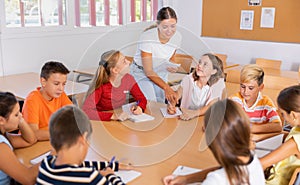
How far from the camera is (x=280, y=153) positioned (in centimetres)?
151

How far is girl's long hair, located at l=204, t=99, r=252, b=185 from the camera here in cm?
114

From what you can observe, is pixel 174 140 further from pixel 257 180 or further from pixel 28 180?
pixel 28 180

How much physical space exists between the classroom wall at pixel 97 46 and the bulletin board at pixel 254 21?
100 millimetres

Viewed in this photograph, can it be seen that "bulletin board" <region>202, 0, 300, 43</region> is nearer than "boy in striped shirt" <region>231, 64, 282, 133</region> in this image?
No

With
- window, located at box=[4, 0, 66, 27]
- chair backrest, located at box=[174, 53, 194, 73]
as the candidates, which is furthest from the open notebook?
window, located at box=[4, 0, 66, 27]

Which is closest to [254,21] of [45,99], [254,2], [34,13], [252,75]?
[254,2]

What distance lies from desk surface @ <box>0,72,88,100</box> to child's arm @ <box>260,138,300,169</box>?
1.90 m

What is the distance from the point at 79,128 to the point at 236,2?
4416 mm

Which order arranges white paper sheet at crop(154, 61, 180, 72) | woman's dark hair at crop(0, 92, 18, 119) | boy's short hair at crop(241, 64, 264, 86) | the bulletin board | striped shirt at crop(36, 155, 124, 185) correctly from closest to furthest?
striped shirt at crop(36, 155, 124, 185)
woman's dark hair at crop(0, 92, 18, 119)
boy's short hair at crop(241, 64, 264, 86)
white paper sheet at crop(154, 61, 180, 72)
the bulletin board

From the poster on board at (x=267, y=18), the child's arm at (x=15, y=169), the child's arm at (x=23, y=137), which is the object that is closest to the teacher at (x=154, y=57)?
the child's arm at (x=23, y=137)

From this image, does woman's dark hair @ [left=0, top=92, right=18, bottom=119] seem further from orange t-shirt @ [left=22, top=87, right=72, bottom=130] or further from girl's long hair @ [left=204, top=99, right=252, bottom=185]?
girl's long hair @ [left=204, top=99, right=252, bottom=185]

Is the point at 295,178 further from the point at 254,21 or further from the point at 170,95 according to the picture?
the point at 254,21

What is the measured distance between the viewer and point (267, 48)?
4.80m

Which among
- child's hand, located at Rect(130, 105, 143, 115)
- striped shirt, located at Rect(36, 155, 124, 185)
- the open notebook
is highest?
striped shirt, located at Rect(36, 155, 124, 185)
